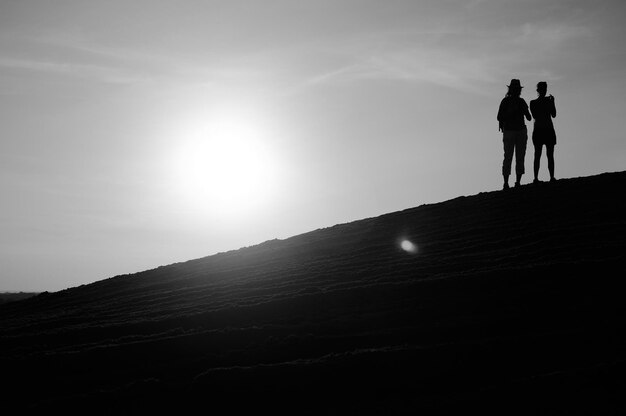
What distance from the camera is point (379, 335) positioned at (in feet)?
11.2

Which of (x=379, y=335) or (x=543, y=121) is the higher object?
(x=543, y=121)

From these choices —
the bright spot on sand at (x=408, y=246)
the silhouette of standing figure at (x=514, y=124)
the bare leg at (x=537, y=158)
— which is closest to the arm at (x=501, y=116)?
the silhouette of standing figure at (x=514, y=124)

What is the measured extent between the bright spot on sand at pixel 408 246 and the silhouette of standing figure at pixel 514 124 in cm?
288

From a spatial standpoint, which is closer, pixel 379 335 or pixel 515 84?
pixel 379 335

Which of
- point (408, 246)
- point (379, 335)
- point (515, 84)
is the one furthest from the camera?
point (515, 84)

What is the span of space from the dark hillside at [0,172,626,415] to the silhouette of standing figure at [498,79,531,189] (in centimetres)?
190

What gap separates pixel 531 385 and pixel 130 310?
13.6 feet

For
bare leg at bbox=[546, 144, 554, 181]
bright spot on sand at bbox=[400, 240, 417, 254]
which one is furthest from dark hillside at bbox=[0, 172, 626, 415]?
bare leg at bbox=[546, 144, 554, 181]

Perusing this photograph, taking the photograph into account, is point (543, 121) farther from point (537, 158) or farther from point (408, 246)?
point (408, 246)

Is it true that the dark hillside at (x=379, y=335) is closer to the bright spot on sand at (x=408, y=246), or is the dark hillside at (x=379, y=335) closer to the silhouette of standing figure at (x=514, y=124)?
the bright spot on sand at (x=408, y=246)

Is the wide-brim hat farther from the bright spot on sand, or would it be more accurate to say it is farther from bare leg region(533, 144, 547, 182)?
the bright spot on sand

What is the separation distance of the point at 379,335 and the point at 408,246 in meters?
2.59

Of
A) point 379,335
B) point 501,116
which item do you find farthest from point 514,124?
point 379,335

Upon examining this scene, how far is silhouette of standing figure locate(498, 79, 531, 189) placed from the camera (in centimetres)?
794
